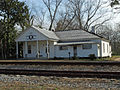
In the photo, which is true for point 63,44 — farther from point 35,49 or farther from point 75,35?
point 35,49

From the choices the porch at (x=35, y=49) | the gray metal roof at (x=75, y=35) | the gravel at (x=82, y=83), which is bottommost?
the gravel at (x=82, y=83)

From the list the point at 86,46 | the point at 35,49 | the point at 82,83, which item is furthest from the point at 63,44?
the point at 82,83

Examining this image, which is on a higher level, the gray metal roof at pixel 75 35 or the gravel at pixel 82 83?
the gray metal roof at pixel 75 35

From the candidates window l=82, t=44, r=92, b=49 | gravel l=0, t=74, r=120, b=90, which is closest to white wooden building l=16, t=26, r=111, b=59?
window l=82, t=44, r=92, b=49

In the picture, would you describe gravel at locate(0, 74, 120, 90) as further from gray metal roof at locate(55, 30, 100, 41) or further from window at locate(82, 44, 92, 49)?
gray metal roof at locate(55, 30, 100, 41)

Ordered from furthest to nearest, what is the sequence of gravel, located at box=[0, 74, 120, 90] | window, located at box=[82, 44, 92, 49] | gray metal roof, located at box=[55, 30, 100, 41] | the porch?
the porch → gray metal roof, located at box=[55, 30, 100, 41] → window, located at box=[82, 44, 92, 49] → gravel, located at box=[0, 74, 120, 90]

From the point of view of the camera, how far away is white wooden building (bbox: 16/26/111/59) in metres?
A: 25.6

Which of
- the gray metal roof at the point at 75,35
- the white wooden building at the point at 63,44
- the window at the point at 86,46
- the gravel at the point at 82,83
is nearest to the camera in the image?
the gravel at the point at 82,83

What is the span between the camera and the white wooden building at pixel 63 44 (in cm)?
2559

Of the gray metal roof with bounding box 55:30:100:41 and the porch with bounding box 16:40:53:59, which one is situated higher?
the gray metal roof with bounding box 55:30:100:41

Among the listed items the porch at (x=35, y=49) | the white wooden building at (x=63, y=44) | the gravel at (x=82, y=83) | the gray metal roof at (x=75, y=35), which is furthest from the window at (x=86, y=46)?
the gravel at (x=82, y=83)

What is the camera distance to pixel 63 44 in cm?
2658

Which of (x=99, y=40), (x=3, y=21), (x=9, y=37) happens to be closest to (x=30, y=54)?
(x=9, y=37)

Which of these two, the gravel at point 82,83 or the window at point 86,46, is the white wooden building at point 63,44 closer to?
the window at point 86,46
